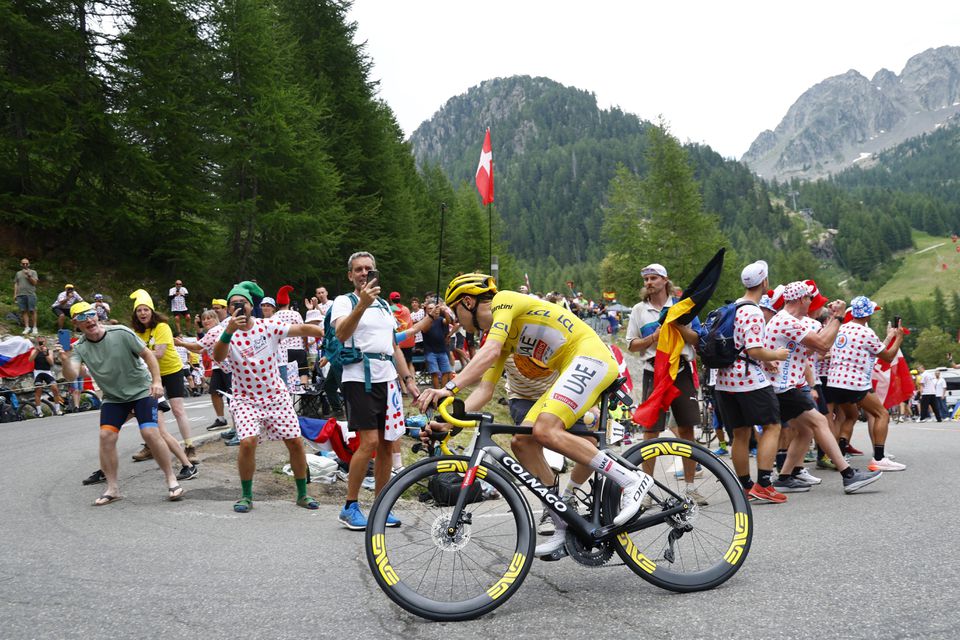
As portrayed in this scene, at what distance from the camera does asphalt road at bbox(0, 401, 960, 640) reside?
3.73 metres

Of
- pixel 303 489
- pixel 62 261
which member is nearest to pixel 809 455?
pixel 303 489

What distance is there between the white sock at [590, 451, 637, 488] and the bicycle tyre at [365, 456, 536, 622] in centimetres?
53

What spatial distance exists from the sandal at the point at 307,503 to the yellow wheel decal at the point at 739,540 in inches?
167

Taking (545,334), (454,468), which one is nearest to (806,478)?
(545,334)

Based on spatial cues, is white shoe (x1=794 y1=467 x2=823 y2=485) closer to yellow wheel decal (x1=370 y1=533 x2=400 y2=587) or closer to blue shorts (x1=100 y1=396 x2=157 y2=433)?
yellow wheel decal (x1=370 y1=533 x2=400 y2=587)

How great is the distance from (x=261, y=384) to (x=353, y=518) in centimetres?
173

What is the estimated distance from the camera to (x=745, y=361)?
7.06 meters

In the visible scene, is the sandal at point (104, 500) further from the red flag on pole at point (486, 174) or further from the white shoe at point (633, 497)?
the red flag on pole at point (486, 174)

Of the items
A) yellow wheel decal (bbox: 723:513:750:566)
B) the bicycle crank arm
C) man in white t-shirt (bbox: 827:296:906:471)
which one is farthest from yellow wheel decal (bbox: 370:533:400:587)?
man in white t-shirt (bbox: 827:296:906:471)

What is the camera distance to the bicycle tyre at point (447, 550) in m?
3.91

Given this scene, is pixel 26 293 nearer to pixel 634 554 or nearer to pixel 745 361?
pixel 745 361

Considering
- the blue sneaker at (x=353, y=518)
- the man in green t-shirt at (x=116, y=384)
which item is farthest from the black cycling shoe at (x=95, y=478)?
the blue sneaker at (x=353, y=518)

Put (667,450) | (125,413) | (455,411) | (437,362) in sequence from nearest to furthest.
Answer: (455,411) < (667,450) < (125,413) < (437,362)

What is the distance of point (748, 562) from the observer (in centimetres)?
487
